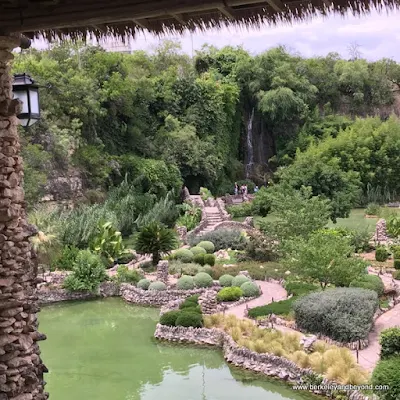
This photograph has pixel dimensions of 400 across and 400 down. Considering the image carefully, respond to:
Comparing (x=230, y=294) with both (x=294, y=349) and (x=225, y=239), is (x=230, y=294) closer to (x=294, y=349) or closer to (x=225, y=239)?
(x=294, y=349)

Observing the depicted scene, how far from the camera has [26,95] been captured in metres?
4.81

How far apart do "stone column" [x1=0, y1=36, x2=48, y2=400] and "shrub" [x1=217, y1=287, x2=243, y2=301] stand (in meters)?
11.0

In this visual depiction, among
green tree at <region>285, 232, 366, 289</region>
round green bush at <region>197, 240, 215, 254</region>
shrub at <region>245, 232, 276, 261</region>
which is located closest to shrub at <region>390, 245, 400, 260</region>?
shrub at <region>245, 232, 276, 261</region>

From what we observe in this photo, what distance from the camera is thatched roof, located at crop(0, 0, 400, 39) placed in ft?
12.8

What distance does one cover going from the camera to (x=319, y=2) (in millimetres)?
3895

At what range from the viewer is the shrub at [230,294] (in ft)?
50.5

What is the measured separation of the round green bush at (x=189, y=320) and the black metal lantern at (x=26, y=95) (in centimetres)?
892

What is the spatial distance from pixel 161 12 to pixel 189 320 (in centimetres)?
993

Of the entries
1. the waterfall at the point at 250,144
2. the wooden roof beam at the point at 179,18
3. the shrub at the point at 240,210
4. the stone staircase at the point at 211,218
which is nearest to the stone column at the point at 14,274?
the wooden roof beam at the point at 179,18

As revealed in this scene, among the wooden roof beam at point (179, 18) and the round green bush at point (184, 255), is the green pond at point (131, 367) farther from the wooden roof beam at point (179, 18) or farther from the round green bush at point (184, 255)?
the wooden roof beam at point (179, 18)

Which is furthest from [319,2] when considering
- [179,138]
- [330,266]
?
[179,138]

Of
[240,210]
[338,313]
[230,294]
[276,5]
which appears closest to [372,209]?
[240,210]

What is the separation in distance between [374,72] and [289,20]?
39861mm

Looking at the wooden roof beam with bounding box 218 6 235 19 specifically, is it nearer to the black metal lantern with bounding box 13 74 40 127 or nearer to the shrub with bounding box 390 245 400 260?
the black metal lantern with bounding box 13 74 40 127
